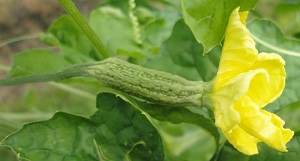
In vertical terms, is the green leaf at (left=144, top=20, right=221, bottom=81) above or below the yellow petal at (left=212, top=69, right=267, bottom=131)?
below

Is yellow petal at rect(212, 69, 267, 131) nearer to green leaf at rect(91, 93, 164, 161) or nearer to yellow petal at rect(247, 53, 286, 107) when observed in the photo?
yellow petal at rect(247, 53, 286, 107)

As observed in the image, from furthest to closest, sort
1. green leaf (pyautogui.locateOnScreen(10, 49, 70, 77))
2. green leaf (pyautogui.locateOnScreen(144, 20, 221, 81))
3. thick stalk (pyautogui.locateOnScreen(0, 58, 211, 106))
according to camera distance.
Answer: green leaf (pyautogui.locateOnScreen(10, 49, 70, 77)) < green leaf (pyautogui.locateOnScreen(144, 20, 221, 81)) < thick stalk (pyautogui.locateOnScreen(0, 58, 211, 106))

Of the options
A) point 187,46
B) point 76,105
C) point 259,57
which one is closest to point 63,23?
point 187,46

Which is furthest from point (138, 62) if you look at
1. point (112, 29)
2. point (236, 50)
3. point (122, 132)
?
point (236, 50)

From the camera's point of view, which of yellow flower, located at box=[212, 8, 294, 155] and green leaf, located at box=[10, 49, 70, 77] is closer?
yellow flower, located at box=[212, 8, 294, 155]

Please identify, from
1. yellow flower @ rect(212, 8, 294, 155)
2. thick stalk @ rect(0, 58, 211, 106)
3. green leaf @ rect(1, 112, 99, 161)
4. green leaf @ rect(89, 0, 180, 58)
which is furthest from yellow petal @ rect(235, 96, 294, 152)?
green leaf @ rect(89, 0, 180, 58)

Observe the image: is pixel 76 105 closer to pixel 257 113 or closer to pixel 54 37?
pixel 54 37
